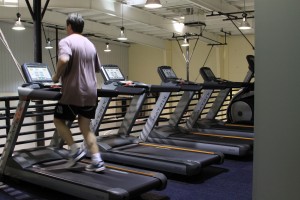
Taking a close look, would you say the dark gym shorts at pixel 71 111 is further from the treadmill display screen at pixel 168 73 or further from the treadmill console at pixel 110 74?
the treadmill display screen at pixel 168 73

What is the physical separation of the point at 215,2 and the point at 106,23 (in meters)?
4.76

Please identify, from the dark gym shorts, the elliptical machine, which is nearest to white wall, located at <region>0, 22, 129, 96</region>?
the elliptical machine

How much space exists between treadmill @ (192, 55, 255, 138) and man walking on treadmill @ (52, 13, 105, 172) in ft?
10.5

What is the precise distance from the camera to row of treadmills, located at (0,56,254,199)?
3.09m

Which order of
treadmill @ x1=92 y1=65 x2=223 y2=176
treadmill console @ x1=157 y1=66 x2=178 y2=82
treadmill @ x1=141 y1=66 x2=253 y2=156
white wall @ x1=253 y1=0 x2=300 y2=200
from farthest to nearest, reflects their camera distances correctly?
treadmill console @ x1=157 y1=66 x2=178 y2=82, treadmill @ x1=141 y1=66 x2=253 y2=156, treadmill @ x1=92 y1=65 x2=223 y2=176, white wall @ x1=253 y1=0 x2=300 y2=200

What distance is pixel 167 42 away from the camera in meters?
16.3

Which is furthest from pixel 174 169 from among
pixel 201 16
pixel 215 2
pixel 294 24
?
pixel 201 16

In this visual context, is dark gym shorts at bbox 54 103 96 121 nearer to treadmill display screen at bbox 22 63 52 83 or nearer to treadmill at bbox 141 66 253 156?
treadmill display screen at bbox 22 63 52 83

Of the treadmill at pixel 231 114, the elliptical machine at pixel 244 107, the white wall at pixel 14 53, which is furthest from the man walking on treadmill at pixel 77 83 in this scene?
the white wall at pixel 14 53

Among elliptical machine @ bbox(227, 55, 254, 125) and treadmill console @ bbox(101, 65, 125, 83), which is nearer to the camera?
treadmill console @ bbox(101, 65, 125, 83)

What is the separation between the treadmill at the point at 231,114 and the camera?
6.27 metres

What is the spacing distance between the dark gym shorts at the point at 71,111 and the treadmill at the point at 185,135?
1.89 meters

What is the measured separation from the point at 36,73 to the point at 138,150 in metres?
1.64

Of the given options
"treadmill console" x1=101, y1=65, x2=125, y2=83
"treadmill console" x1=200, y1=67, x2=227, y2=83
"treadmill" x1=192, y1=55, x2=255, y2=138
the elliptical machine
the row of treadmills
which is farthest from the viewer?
the elliptical machine
